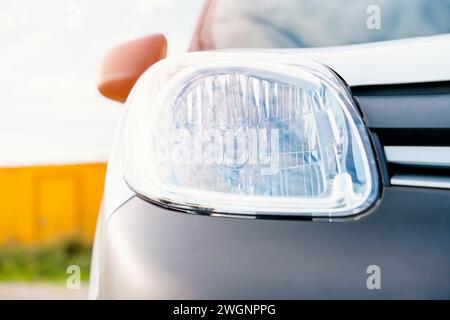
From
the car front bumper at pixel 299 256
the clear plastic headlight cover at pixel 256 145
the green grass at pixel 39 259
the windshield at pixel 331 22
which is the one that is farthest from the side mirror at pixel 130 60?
the green grass at pixel 39 259

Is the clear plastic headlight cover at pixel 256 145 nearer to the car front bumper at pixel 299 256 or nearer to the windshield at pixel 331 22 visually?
the car front bumper at pixel 299 256

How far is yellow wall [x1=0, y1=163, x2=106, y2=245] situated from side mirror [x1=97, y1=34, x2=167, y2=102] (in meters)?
5.28

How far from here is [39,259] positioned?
23.2 feet

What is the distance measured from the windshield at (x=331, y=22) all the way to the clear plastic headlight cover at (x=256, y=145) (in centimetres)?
47

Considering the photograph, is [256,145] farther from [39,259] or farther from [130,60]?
[39,259]

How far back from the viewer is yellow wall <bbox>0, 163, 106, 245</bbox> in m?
6.85

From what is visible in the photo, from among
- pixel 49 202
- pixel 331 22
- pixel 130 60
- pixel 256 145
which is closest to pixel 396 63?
pixel 256 145

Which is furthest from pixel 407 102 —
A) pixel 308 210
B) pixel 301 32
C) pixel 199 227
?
pixel 301 32

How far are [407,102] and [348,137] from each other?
0.35 ft

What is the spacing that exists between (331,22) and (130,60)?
49 centimetres

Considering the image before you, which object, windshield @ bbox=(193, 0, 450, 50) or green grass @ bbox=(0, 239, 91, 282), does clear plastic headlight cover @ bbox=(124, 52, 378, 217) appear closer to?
windshield @ bbox=(193, 0, 450, 50)

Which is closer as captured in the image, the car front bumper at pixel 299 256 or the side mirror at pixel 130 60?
the car front bumper at pixel 299 256

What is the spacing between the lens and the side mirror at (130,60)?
1603 millimetres

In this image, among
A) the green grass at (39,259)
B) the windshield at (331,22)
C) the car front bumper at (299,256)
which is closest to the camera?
the car front bumper at (299,256)
